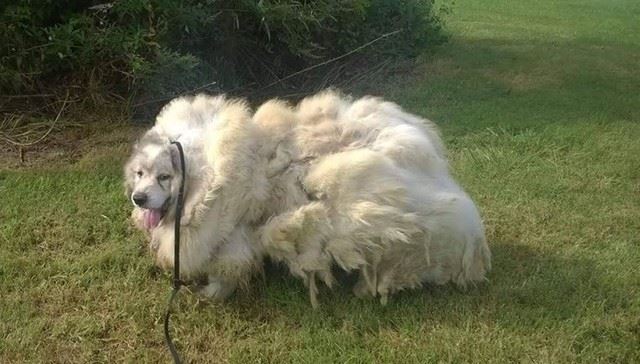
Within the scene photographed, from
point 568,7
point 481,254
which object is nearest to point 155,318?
point 481,254

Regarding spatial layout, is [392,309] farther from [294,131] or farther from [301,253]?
[294,131]

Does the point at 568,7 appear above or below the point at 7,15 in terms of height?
below

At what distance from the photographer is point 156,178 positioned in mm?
3508

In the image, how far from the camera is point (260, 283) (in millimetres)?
3768

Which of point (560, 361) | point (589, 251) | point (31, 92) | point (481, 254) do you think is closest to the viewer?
point (560, 361)

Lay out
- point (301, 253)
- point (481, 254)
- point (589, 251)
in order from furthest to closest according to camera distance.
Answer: point (589, 251), point (481, 254), point (301, 253)

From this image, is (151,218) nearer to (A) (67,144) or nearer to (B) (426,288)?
(B) (426,288)

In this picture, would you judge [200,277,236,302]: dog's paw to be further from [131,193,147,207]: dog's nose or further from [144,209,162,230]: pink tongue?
[131,193,147,207]: dog's nose

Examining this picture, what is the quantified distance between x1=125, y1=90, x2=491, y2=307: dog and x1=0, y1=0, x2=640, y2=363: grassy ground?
0.61 ft

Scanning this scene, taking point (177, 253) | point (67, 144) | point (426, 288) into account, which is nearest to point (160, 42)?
point (67, 144)

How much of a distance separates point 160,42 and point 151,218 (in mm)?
2578

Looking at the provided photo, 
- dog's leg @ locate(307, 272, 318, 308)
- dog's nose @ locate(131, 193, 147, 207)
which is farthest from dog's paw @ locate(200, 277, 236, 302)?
dog's nose @ locate(131, 193, 147, 207)

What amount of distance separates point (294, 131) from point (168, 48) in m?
2.64

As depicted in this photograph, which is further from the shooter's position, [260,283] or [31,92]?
[31,92]
